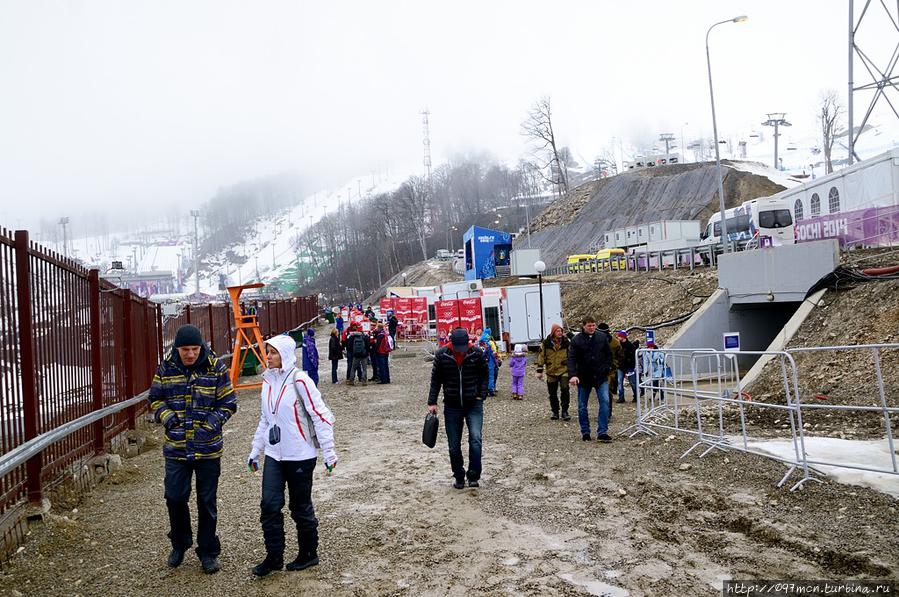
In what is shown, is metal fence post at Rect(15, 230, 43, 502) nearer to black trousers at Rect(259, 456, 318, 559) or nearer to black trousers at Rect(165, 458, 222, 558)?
black trousers at Rect(165, 458, 222, 558)

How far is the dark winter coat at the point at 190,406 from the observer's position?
5.22 meters

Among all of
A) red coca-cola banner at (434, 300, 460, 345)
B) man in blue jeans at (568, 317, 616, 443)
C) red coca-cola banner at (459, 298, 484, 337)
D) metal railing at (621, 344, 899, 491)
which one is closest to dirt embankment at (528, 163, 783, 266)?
red coca-cola banner at (434, 300, 460, 345)

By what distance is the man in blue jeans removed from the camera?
9969 mm

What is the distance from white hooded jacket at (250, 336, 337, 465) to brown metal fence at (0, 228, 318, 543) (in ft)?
7.52

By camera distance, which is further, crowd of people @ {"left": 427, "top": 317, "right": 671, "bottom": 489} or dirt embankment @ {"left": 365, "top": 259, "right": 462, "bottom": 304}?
dirt embankment @ {"left": 365, "top": 259, "right": 462, "bottom": 304}

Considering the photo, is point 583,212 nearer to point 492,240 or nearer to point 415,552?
point 492,240

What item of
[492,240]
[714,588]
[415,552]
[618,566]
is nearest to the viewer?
[714,588]

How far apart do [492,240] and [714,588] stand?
158 feet

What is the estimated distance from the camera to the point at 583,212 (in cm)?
7938

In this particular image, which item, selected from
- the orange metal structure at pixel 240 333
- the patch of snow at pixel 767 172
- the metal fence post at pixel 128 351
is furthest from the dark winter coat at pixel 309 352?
the patch of snow at pixel 767 172

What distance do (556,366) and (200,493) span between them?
781cm

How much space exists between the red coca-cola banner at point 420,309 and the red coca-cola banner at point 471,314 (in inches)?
322

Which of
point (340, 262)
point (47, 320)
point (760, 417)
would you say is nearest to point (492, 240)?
point (760, 417)

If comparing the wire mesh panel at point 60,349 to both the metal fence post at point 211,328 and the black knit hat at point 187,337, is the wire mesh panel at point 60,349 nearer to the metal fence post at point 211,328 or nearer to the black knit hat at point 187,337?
the black knit hat at point 187,337
